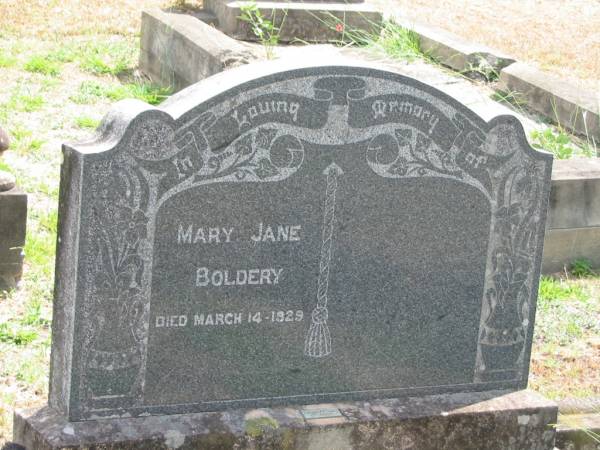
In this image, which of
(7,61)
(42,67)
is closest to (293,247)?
(42,67)

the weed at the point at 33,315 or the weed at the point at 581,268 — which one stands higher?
the weed at the point at 581,268

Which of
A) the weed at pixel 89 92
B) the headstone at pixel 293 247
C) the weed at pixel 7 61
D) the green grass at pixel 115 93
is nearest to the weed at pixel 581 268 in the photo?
the headstone at pixel 293 247

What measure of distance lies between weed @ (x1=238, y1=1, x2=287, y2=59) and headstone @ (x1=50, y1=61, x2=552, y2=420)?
4615 mm

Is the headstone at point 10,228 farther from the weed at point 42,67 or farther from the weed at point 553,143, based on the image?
the weed at point 42,67

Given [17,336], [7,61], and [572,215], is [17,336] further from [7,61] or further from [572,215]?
[7,61]

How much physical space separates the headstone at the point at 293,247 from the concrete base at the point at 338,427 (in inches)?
2.4

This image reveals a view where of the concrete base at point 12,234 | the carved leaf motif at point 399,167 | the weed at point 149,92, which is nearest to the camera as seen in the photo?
the carved leaf motif at point 399,167

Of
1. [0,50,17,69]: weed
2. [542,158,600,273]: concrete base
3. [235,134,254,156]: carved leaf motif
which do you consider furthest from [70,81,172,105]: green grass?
[235,134,254,156]: carved leaf motif

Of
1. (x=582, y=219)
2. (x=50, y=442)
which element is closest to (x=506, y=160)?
(x=50, y=442)

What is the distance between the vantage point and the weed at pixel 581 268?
6309 millimetres

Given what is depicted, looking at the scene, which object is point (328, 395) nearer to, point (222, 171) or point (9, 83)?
point (222, 171)

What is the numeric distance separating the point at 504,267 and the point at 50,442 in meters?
1.71

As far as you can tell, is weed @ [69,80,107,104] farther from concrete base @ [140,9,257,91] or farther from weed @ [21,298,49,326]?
weed @ [21,298,49,326]

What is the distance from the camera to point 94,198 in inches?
141
